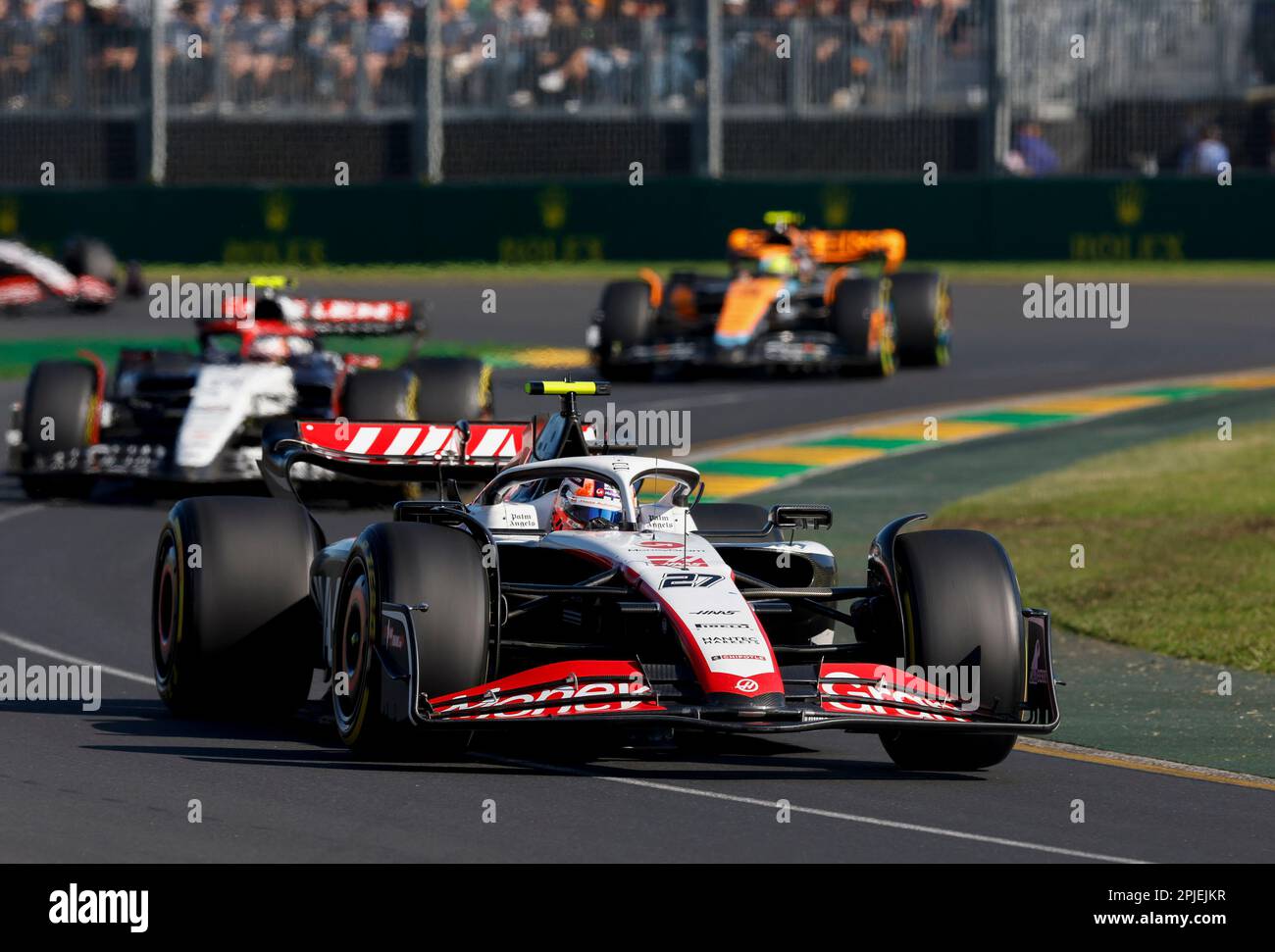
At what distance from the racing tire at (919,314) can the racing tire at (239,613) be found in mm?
16545

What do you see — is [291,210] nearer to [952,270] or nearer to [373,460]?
[952,270]

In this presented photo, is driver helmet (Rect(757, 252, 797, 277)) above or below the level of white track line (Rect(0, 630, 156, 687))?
above

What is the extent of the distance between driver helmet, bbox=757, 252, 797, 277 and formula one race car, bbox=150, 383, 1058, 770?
49.1ft

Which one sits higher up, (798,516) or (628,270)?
(628,270)

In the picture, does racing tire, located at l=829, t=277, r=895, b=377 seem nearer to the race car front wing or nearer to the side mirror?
the side mirror

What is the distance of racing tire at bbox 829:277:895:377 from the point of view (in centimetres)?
2575

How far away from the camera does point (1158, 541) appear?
16.8 metres

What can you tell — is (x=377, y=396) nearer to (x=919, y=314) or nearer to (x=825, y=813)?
→ (x=919, y=314)

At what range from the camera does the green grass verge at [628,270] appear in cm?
3603

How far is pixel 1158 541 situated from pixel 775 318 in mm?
9842

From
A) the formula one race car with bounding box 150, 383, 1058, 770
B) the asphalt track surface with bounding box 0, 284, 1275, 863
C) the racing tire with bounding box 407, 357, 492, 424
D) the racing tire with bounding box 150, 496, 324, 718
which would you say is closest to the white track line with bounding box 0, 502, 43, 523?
the racing tire with bounding box 407, 357, 492, 424
